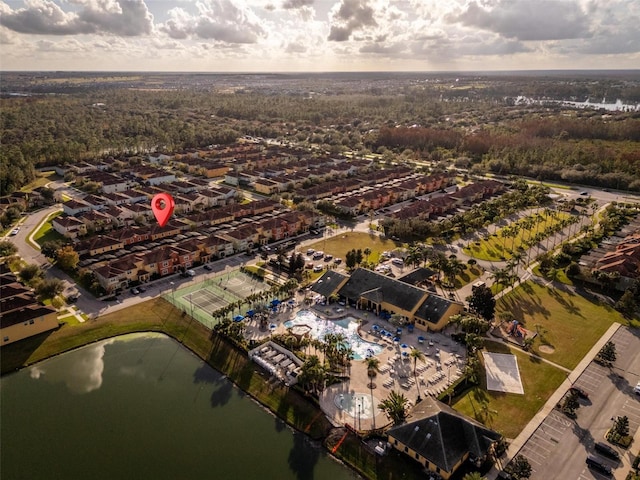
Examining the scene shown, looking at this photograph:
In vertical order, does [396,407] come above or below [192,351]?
above

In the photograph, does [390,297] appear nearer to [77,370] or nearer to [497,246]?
[497,246]

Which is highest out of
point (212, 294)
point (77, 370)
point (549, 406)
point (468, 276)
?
point (549, 406)

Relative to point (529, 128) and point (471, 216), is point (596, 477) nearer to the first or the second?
point (471, 216)

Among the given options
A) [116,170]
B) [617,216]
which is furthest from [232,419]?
[116,170]

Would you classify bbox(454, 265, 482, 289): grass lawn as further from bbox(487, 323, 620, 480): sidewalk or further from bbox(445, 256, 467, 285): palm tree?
bbox(487, 323, 620, 480): sidewalk

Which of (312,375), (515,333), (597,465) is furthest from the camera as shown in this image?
(515,333)

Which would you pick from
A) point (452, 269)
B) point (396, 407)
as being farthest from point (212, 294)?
point (452, 269)
